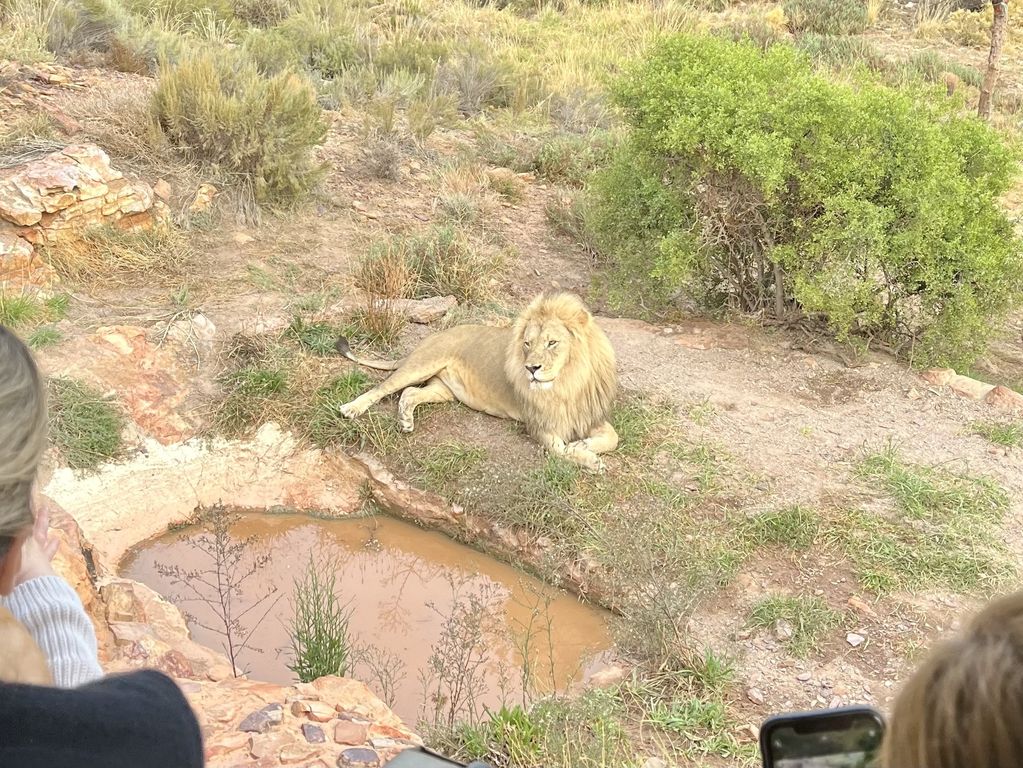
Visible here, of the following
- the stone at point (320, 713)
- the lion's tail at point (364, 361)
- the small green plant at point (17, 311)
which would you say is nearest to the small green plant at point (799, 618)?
the stone at point (320, 713)

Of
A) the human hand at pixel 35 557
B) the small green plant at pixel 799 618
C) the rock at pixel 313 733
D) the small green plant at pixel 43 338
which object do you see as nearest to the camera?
the human hand at pixel 35 557

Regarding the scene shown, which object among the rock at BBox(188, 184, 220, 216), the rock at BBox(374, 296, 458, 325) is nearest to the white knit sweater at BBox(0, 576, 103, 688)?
the rock at BBox(374, 296, 458, 325)

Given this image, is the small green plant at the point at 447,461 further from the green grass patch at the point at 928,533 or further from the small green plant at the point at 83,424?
the green grass patch at the point at 928,533

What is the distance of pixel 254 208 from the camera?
9.76m

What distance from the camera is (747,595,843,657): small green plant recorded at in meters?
5.02

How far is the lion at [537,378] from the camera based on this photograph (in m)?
6.63

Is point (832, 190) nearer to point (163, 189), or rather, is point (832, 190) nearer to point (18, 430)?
point (163, 189)

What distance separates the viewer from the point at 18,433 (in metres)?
1.68

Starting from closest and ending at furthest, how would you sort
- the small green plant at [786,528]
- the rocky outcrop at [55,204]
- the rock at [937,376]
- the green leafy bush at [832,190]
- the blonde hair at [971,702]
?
1. the blonde hair at [971,702]
2. the small green plant at [786,528]
3. the green leafy bush at [832,190]
4. the rock at [937,376]
5. the rocky outcrop at [55,204]

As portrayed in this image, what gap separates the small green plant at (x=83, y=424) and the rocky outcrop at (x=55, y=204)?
179 centimetres

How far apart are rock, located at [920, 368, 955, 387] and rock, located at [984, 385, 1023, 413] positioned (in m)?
0.33

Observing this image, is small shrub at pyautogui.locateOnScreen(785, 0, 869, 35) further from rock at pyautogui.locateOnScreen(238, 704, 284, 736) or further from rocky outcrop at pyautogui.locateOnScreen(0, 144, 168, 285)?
rock at pyautogui.locateOnScreen(238, 704, 284, 736)

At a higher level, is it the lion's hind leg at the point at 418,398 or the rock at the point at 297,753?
the rock at the point at 297,753

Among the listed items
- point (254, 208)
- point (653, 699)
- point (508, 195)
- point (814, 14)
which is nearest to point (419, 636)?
point (653, 699)
